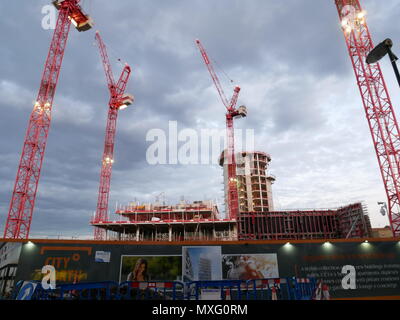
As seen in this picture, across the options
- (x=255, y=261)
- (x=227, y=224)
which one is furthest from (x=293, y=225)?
(x=255, y=261)

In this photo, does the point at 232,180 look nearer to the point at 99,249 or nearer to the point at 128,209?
the point at 128,209

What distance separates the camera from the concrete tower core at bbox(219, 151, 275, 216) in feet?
308

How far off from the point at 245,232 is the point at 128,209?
109 feet

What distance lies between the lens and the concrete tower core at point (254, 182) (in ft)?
308

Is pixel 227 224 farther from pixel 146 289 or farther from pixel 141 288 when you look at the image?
pixel 141 288

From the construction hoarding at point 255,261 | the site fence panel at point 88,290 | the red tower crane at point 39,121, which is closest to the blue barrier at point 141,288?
the site fence panel at point 88,290

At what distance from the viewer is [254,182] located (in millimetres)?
97250

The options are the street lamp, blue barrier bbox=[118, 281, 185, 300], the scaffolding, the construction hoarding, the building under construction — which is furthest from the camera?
the scaffolding

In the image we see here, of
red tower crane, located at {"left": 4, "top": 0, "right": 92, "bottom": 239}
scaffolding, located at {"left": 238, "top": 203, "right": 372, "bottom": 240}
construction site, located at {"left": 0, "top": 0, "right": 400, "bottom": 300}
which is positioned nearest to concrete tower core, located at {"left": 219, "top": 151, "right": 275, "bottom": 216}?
construction site, located at {"left": 0, "top": 0, "right": 400, "bottom": 300}

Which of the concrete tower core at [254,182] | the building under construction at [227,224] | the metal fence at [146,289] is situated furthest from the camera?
the concrete tower core at [254,182]

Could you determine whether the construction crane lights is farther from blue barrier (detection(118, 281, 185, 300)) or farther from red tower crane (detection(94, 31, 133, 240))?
blue barrier (detection(118, 281, 185, 300))

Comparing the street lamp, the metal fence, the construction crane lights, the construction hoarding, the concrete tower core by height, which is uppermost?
the construction crane lights

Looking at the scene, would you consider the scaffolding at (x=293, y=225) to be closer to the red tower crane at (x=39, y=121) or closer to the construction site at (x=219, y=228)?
the construction site at (x=219, y=228)
